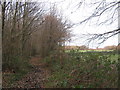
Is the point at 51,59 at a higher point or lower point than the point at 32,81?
higher

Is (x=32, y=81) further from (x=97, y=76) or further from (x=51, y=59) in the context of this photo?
(x=51, y=59)

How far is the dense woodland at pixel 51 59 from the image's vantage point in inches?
263

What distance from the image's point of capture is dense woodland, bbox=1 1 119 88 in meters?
6.69

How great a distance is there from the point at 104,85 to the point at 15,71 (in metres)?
7.68

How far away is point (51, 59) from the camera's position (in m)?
15.4

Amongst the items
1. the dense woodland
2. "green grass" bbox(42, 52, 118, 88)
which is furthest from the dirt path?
"green grass" bbox(42, 52, 118, 88)

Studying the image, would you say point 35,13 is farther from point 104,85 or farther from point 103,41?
point 104,85

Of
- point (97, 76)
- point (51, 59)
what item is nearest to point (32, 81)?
point (97, 76)

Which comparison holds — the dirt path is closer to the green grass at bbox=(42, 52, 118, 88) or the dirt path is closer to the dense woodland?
the dense woodland

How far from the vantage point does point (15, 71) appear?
11148 millimetres

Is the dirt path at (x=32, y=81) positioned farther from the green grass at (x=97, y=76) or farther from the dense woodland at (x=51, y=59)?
the green grass at (x=97, y=76)

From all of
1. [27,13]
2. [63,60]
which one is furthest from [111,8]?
[27,13]

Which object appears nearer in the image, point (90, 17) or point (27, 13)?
point (90, 17)

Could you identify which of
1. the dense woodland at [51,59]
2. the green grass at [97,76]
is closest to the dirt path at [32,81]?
the dense woodland at [51,59]
